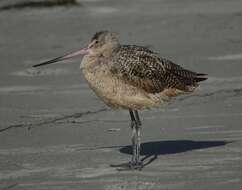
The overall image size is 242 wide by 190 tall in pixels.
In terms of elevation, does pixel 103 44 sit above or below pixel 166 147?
above

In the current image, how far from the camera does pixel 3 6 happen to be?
1628cm

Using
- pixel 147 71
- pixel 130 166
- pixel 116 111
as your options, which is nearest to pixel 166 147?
pixel 147 71

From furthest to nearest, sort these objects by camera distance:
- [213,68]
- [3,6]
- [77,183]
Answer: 1. [3,6]
2. [213,68]
3. [77,183]

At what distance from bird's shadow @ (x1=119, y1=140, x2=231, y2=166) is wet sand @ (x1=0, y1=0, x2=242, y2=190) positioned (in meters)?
0.01

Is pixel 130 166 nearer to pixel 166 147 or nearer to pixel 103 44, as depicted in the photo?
pixel 166 147

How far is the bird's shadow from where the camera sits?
944cm

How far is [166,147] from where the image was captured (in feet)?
31.8

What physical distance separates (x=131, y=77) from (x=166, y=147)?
2.79 feet

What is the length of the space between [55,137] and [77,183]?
2.12 meters

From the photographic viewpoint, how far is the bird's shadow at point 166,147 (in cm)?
944

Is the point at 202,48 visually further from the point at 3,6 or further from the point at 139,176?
the point at 139,176

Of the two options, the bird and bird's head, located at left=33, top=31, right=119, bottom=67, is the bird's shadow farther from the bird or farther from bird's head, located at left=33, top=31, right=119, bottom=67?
bird's head, located at left=33, top=31, right=119, bottom=67

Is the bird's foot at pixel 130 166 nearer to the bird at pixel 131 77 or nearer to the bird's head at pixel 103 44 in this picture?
the bird at pixel 131 77

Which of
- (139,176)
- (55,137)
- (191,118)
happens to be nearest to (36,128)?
(55,137)
